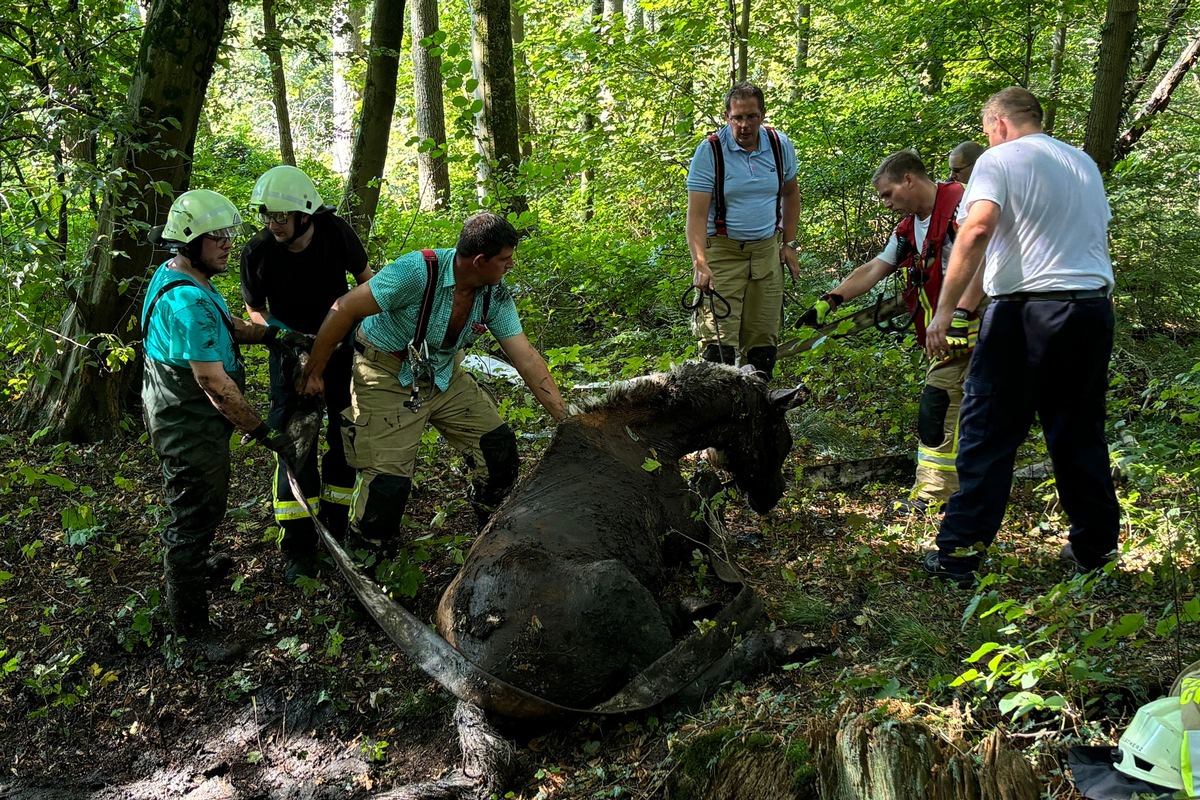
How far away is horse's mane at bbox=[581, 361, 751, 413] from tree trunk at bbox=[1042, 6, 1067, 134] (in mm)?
5992

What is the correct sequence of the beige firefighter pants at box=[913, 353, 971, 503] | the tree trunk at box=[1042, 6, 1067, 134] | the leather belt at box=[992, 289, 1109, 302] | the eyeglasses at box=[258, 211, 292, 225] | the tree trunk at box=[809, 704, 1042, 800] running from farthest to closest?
the tree trunk at box=[1042, 6, 1067, 134] → the beige firefighter pants at box=[913, 353, 971, 503] → the eyeglasses at box=[258, 211, 292, 225] → the leather belt at box=[992, 289, 1109, 302] → the tree trunk at box=[809, 704, 1042, 800]

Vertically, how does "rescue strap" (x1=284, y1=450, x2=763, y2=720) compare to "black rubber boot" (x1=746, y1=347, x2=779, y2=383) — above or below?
below

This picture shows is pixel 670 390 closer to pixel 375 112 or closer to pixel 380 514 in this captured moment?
pixel 380 514

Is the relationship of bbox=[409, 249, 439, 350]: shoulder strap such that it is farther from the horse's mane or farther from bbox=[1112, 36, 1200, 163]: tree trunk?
bbox=[1112, 36, 1200, 163]: tree trunk

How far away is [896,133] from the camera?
9414 millimetres

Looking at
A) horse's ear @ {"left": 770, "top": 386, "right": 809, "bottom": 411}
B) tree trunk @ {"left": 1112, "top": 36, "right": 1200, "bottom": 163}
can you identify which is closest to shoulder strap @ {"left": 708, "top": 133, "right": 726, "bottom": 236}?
horse's ear @ {"left": 770, "top": 386, "right": 809, "bottom": 411}

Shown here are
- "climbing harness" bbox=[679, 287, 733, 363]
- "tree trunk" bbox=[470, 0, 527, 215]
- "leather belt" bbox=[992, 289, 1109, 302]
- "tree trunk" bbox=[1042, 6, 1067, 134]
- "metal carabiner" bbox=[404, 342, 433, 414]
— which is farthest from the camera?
"tree trunk" bbox=[470, 0, 527, 215]

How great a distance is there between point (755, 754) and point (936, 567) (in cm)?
205

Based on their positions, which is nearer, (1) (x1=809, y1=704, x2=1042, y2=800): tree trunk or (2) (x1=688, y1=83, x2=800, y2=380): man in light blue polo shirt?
(1) (x1=809, y1=704, x2=1042, y2=800): tree trunk

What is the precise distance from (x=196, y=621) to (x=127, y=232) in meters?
3.54

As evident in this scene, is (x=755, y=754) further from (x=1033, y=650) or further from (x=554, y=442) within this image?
(x=554, y=442)

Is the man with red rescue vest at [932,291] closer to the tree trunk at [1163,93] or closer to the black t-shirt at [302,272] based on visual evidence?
the black t-shirt at [302,272]

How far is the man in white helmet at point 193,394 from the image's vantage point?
13.6 ft

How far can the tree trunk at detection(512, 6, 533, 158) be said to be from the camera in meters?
15.0
